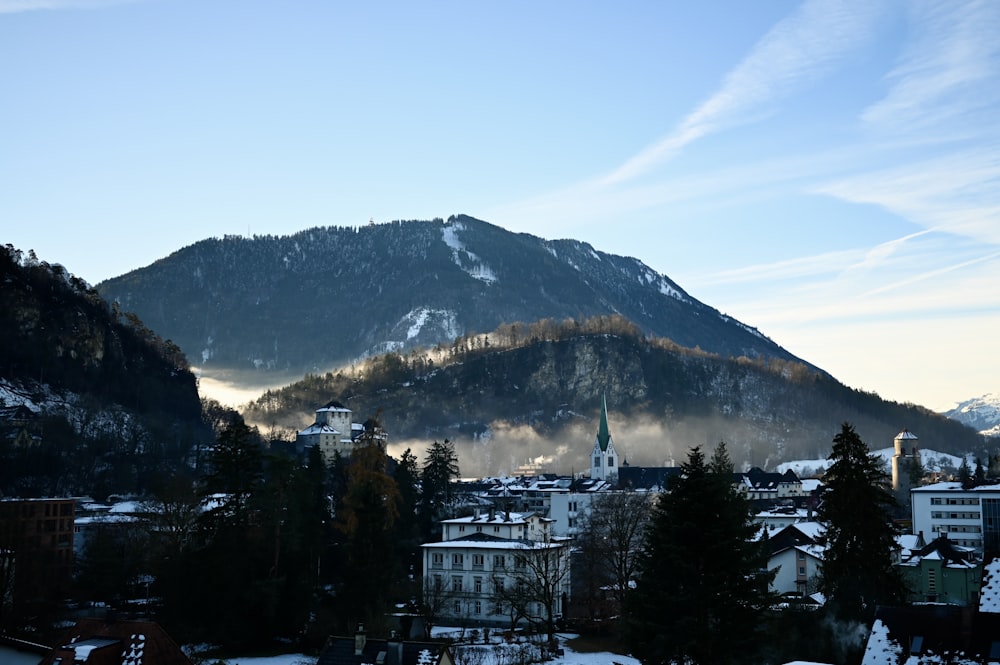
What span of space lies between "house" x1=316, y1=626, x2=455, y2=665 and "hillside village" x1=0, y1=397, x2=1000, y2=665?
0.05 m

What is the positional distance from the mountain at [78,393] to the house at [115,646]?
73.9m

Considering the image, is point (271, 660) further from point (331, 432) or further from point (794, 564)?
point (331, 432)

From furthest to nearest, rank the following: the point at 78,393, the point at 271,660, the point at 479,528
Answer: the point at 78,393, the point at 479,528, the point at 271,660

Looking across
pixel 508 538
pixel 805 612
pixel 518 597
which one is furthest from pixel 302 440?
pixel 805 612

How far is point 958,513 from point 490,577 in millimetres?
42632

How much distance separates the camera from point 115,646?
32.5 m

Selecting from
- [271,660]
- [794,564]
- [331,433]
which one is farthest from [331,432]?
[271,660]

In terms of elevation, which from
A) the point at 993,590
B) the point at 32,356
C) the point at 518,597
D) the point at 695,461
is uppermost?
the point at 32,356

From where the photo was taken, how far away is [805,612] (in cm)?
4753

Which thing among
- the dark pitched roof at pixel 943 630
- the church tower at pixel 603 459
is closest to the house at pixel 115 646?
the dark pitched roof at pixel 943 630

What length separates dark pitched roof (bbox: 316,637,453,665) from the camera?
126 feet

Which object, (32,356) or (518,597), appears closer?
(518,597)

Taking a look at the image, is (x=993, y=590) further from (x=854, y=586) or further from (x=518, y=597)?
(x=518, y=597)

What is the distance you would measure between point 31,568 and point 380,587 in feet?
56.6
